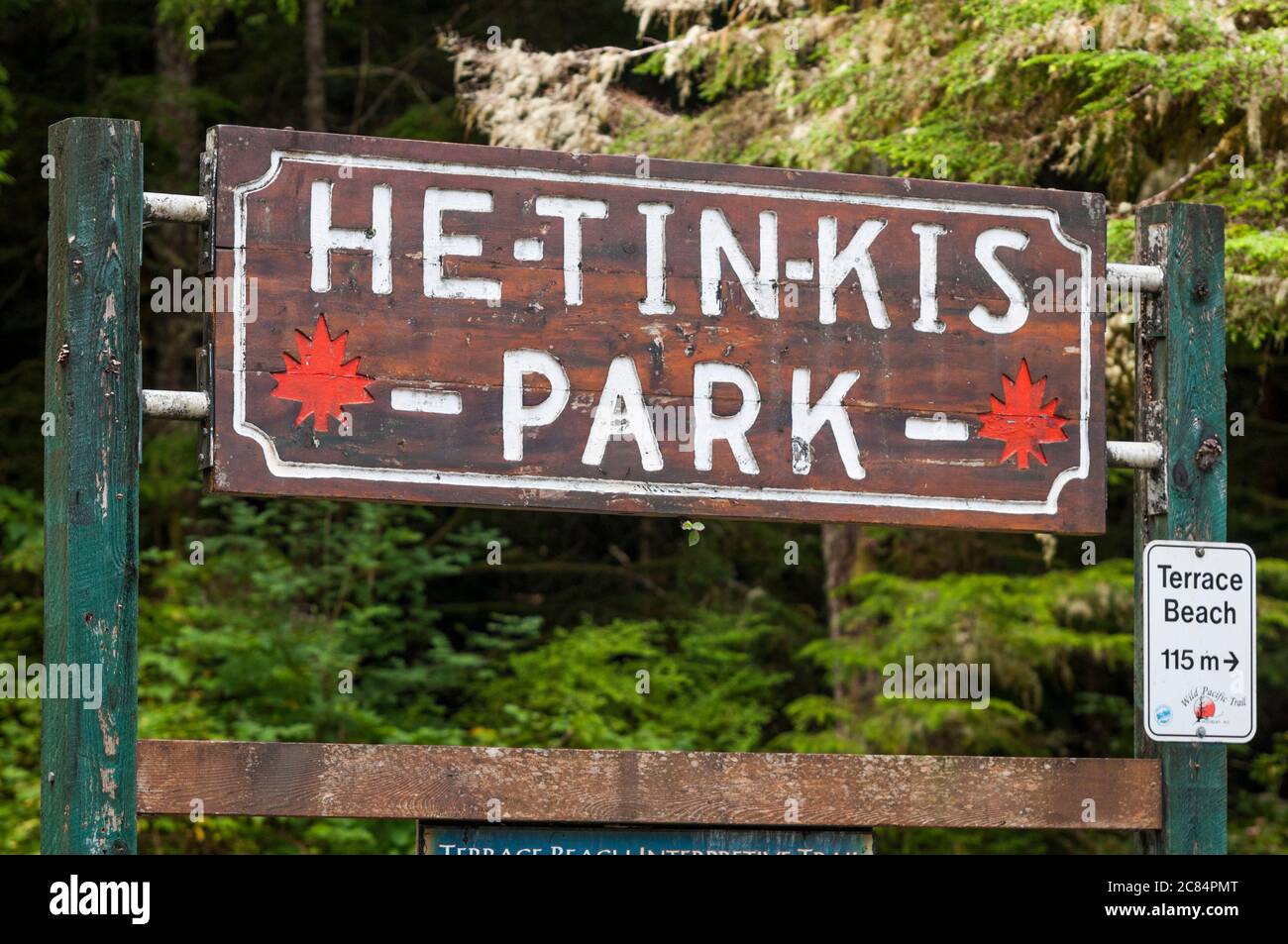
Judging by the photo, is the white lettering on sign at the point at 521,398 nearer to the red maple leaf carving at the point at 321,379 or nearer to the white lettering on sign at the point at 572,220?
the white lettering on sign at the point at 572,220

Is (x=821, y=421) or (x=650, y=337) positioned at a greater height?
(x=650, y=337)

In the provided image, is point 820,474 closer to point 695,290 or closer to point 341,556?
point 695,290

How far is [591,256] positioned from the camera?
4488 mm

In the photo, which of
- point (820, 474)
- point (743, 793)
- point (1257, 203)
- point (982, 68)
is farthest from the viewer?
point (982, 68)

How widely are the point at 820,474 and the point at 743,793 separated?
90 centimetres

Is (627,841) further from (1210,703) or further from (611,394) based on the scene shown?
(1210,703)

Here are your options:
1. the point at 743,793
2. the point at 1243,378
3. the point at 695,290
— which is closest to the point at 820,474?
the point at 695,290

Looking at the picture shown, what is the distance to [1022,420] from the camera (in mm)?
4738

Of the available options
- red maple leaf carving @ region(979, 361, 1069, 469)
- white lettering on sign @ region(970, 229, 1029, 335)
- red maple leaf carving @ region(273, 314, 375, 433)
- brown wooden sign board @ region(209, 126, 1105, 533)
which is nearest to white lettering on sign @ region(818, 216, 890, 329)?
brown wooden sign board @ region(209, 126, 1105, 533)

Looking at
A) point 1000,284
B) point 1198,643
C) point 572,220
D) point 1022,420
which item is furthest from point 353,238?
point 1198,643

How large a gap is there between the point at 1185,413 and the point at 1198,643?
2.21ft

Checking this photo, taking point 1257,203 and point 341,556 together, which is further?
point 341,556

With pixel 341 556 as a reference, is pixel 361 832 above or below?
below

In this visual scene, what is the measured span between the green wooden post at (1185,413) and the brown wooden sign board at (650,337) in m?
0.19
